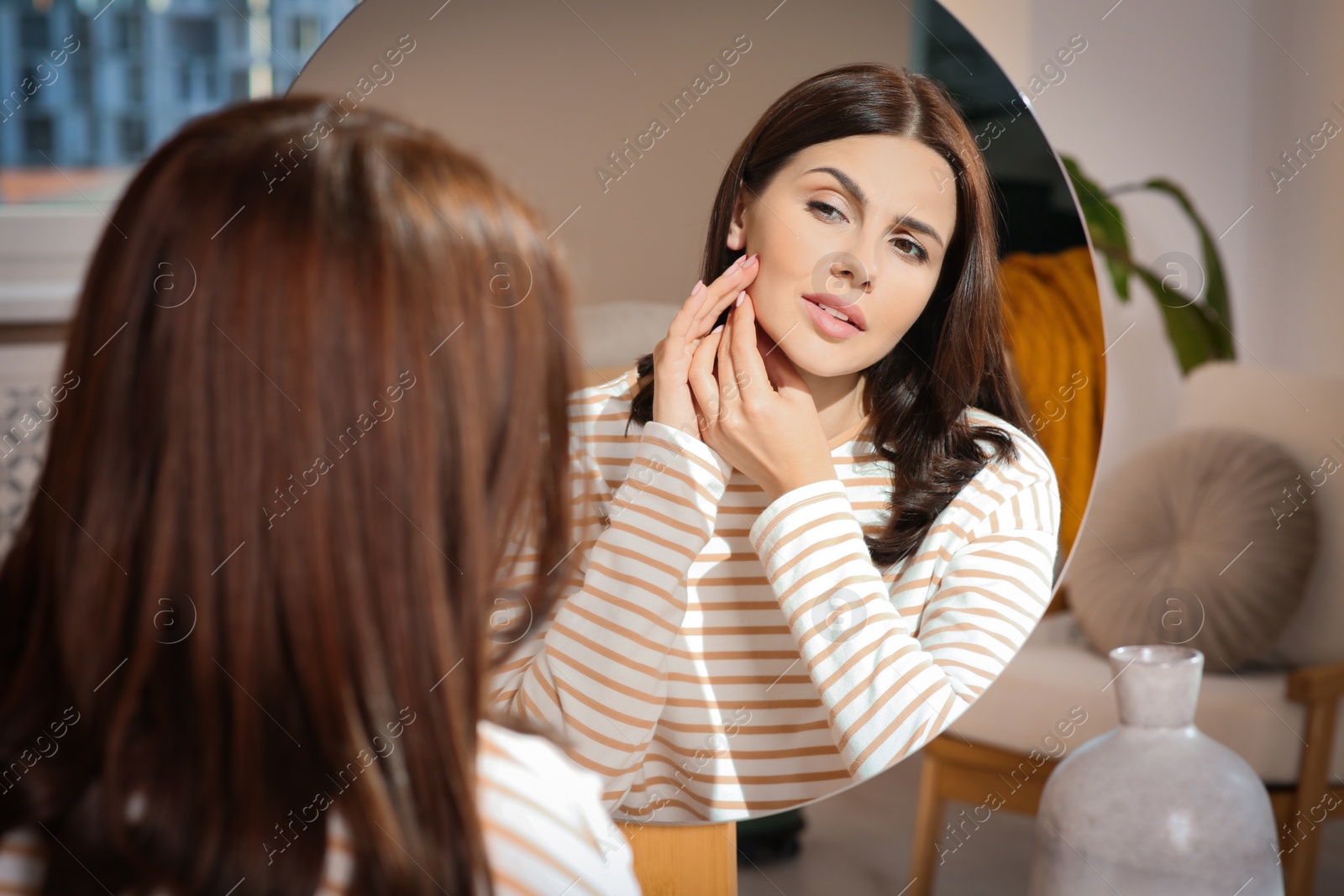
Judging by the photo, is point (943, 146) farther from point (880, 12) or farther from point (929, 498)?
point (929, 498)

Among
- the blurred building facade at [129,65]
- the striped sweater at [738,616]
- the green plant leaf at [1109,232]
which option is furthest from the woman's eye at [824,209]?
the blurred building facade at [129,65]

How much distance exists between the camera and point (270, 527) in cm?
36

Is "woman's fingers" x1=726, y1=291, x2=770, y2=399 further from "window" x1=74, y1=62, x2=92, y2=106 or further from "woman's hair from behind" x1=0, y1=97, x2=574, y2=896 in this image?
"window" x1=74, y1=62, x2=92, y2=106

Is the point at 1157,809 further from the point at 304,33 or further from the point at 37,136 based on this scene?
the point at 37,136

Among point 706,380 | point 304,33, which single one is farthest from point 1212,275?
point 304,33

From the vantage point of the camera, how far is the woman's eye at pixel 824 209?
1.76ft

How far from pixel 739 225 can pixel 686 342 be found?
6cm

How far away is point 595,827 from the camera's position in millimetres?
420

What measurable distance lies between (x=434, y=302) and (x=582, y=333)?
18 centimetres

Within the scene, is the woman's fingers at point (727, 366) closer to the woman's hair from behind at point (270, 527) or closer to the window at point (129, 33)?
the woman's hair from behind at point (270, 527)

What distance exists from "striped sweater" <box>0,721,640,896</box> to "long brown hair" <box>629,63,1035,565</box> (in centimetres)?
20

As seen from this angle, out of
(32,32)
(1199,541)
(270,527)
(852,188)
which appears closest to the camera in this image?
(270,527)

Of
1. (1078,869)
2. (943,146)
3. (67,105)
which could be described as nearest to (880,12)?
(943,146)

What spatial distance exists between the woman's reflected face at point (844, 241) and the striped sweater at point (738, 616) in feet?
0.20
